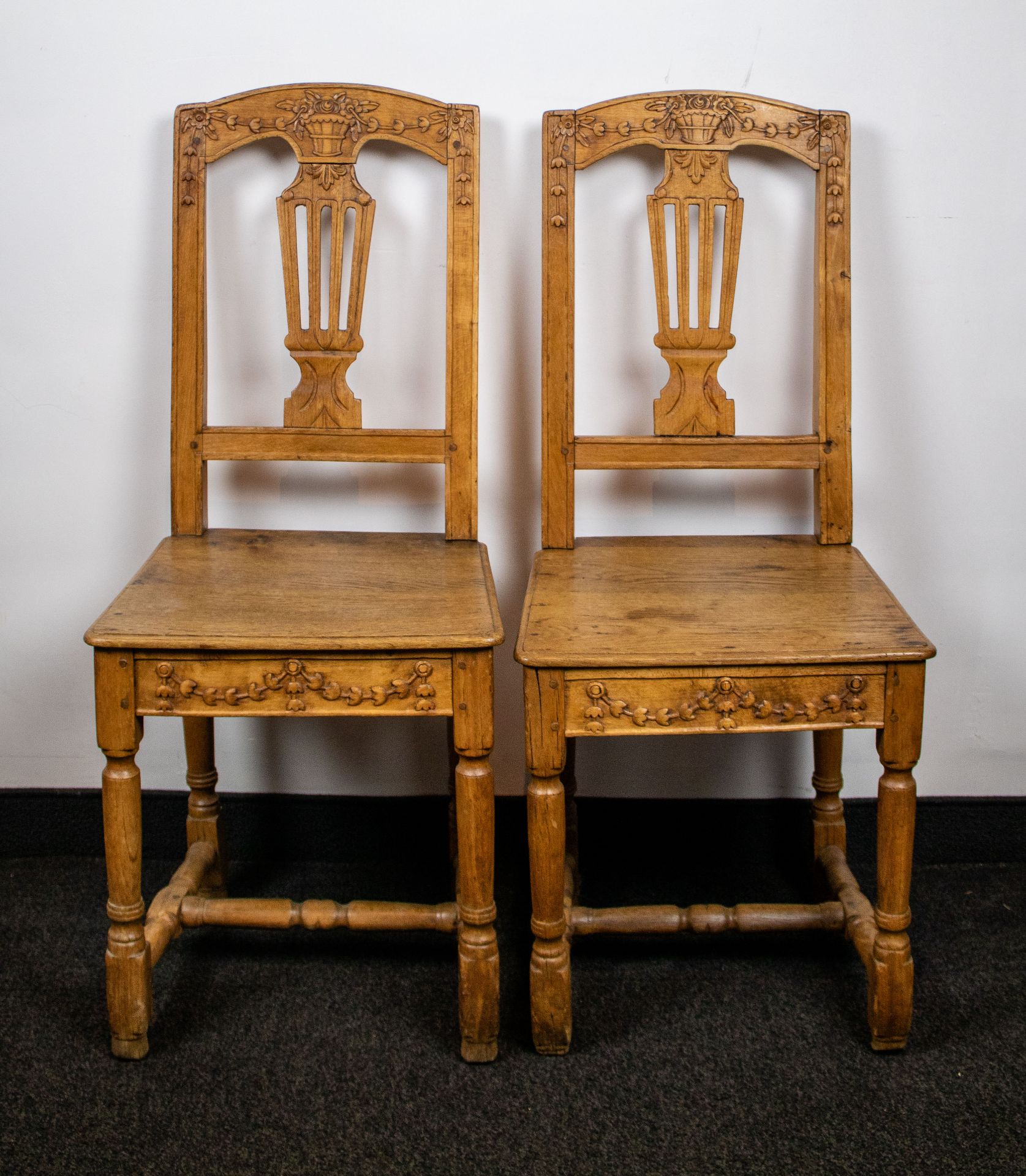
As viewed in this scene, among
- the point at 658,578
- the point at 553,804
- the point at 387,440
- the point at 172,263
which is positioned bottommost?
the point at 553,804

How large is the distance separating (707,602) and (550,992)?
559mm

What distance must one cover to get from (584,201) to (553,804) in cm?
96

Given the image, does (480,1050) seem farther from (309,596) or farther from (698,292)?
(698,292)

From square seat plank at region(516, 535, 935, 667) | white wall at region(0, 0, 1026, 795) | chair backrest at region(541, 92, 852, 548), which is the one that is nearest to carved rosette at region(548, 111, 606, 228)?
chair backrest at region(541, 92, 852, 548)

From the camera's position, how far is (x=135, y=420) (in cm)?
197

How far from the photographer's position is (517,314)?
6.33ft

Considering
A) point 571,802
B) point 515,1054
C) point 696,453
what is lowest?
point 515,1054

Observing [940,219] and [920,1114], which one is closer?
[920,1114]

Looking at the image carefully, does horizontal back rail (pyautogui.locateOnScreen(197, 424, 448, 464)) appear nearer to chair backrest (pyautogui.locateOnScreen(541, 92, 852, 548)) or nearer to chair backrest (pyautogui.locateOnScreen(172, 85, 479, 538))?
chair backrest (pyautogui.locateOnScreen(172, 85, 479, 538))

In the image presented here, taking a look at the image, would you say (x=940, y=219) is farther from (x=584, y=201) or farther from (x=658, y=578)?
(x=658, y=578)

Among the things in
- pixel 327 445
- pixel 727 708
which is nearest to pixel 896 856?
pixel 727 708

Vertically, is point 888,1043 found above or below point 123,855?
below

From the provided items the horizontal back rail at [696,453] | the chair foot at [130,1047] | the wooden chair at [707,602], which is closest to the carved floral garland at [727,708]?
the wooden chair at [707,602]

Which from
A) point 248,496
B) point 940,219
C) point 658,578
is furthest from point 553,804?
point 940,219
